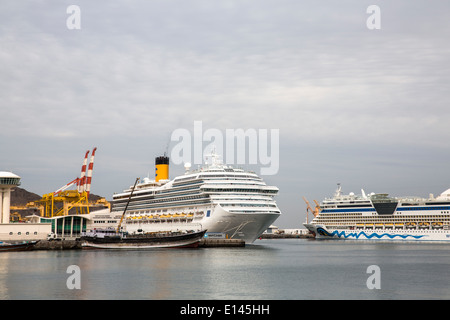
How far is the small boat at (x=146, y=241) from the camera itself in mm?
77312

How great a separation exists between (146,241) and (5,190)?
28987mm

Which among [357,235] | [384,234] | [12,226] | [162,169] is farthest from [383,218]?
[12,226]

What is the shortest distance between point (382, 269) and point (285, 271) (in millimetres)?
8610

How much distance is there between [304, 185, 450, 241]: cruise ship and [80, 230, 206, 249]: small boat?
188 feet

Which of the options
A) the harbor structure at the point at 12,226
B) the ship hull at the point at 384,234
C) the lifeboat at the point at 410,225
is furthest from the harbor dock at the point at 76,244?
the lifeboat at the point at 410,225

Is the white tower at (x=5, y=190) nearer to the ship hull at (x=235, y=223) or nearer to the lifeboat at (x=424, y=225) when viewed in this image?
the ship hull at (x=235, y=223)

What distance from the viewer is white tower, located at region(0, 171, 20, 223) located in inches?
3612

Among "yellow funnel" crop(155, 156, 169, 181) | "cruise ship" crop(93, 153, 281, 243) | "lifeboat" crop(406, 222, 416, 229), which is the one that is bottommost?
"lifeboat" crop(406, 222, 416, 229)

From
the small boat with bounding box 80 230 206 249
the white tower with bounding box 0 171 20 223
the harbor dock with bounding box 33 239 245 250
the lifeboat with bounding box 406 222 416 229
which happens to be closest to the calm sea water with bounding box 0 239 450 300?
the harbor dock with bounding box 33 239 245 250

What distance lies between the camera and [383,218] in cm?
12288

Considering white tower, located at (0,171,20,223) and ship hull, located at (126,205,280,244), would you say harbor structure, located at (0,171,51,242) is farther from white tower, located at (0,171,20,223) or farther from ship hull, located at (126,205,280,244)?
ship hull, located at (126,205,280,244)

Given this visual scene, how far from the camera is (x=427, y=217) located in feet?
387

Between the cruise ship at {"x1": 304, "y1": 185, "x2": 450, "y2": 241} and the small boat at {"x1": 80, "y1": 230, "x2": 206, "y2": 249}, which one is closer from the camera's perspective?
the small boat at {"x1": 80, "y1": 230, "x2": 206, "y2": 249}
